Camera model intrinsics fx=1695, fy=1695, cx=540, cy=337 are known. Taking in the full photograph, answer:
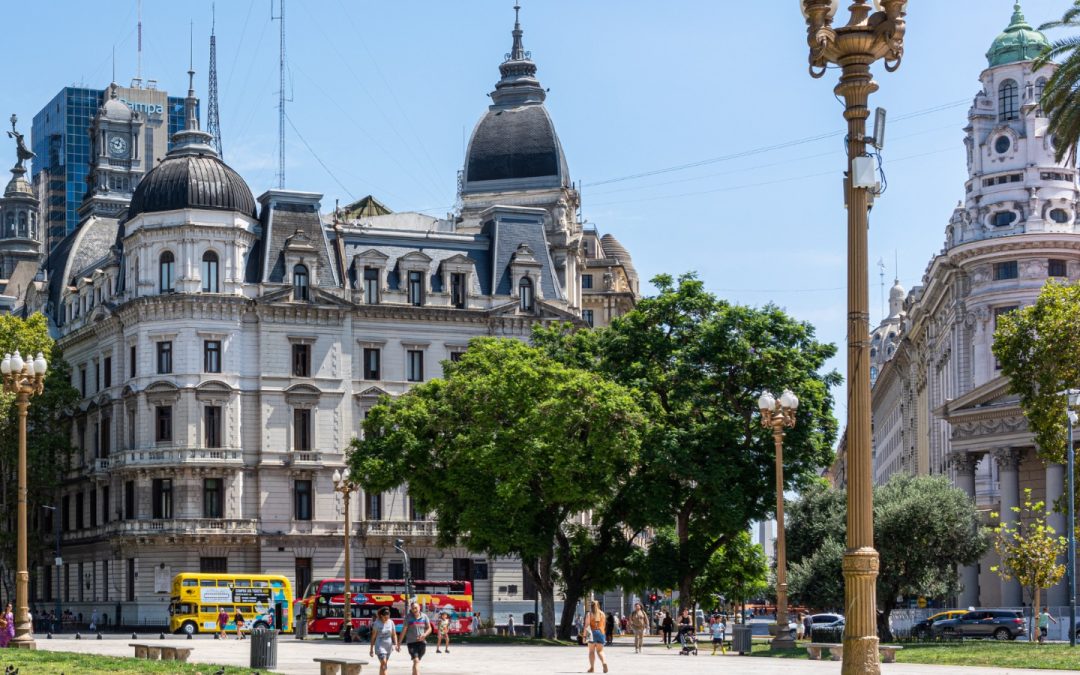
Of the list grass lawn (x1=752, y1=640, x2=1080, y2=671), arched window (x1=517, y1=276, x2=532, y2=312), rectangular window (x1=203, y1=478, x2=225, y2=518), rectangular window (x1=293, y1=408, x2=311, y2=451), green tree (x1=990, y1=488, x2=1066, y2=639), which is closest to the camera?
grass lawn (x1=752, y1=640, x2=1080, y2=671)

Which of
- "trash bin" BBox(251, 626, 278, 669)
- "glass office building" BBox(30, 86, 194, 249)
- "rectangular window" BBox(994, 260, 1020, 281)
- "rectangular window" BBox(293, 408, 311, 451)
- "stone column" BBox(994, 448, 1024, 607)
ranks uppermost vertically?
"glass office building" BBox(30, 86, 194, 249)

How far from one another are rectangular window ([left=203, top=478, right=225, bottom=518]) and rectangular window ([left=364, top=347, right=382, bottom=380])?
9782 mm

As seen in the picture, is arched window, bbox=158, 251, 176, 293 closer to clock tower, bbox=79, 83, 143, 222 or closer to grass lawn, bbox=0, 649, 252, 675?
clock tower, bbox=79, 83, 143, 222

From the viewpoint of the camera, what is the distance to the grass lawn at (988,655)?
136ft

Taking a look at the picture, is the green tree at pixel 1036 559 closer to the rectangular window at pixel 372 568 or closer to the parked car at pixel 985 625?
the parked car at pixel 985 625

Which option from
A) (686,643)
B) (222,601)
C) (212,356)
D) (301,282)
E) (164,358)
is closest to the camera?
(686,643)

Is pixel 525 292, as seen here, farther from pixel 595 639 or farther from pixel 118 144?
pixel 595 639

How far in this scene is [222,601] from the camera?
80.7 metres

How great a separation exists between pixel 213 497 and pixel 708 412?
31772 millimetres

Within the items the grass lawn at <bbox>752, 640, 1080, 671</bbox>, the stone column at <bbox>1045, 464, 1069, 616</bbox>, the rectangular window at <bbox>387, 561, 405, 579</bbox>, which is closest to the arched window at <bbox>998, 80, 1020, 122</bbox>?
the stone column at <bbox>1045, 464, 1069, 616</bbox>

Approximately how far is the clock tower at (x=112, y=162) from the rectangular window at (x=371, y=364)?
31864 mm

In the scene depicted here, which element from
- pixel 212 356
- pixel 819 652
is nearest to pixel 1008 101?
pixel 212 356

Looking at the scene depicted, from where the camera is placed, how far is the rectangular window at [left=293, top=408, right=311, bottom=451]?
3458 inches

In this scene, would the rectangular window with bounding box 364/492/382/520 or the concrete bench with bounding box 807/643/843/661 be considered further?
the rectangular window with bounding box 364/492/382/520
